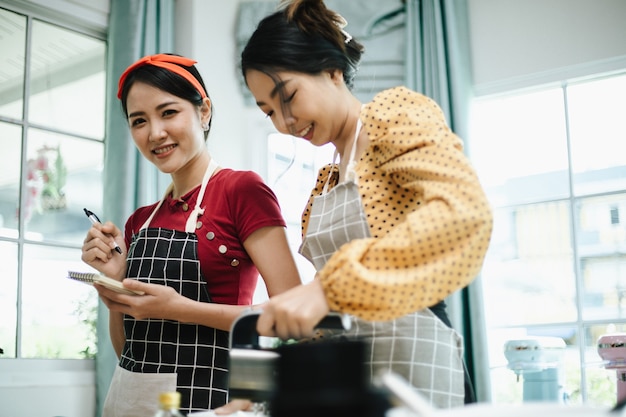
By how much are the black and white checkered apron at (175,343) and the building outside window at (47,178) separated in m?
1.42

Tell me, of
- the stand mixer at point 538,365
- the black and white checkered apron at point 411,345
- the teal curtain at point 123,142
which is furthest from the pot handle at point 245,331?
the teal curtain at point 123,142

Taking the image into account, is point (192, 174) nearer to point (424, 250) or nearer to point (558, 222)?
point (424, 250)

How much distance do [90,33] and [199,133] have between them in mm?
1785

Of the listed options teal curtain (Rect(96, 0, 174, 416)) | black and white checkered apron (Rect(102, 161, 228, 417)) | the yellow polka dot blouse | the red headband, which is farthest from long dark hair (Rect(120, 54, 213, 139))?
teal curtain (Rect(96, 0, 174, 416))

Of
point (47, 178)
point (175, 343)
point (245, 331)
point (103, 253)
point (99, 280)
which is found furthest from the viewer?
point (47, 178)

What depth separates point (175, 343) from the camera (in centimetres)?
142

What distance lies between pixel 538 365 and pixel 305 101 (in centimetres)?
170

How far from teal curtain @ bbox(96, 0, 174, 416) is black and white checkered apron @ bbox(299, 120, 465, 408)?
1.90 m

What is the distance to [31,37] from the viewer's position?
2938mm

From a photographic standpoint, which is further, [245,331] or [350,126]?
[350,126]

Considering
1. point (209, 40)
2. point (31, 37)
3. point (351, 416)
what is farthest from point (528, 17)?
point (351, 416)

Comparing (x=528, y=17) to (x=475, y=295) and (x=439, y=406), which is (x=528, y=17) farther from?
(x=439, y=406)

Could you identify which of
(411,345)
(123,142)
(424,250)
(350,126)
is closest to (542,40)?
(123,142)

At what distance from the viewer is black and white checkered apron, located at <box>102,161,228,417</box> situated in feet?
4.54
